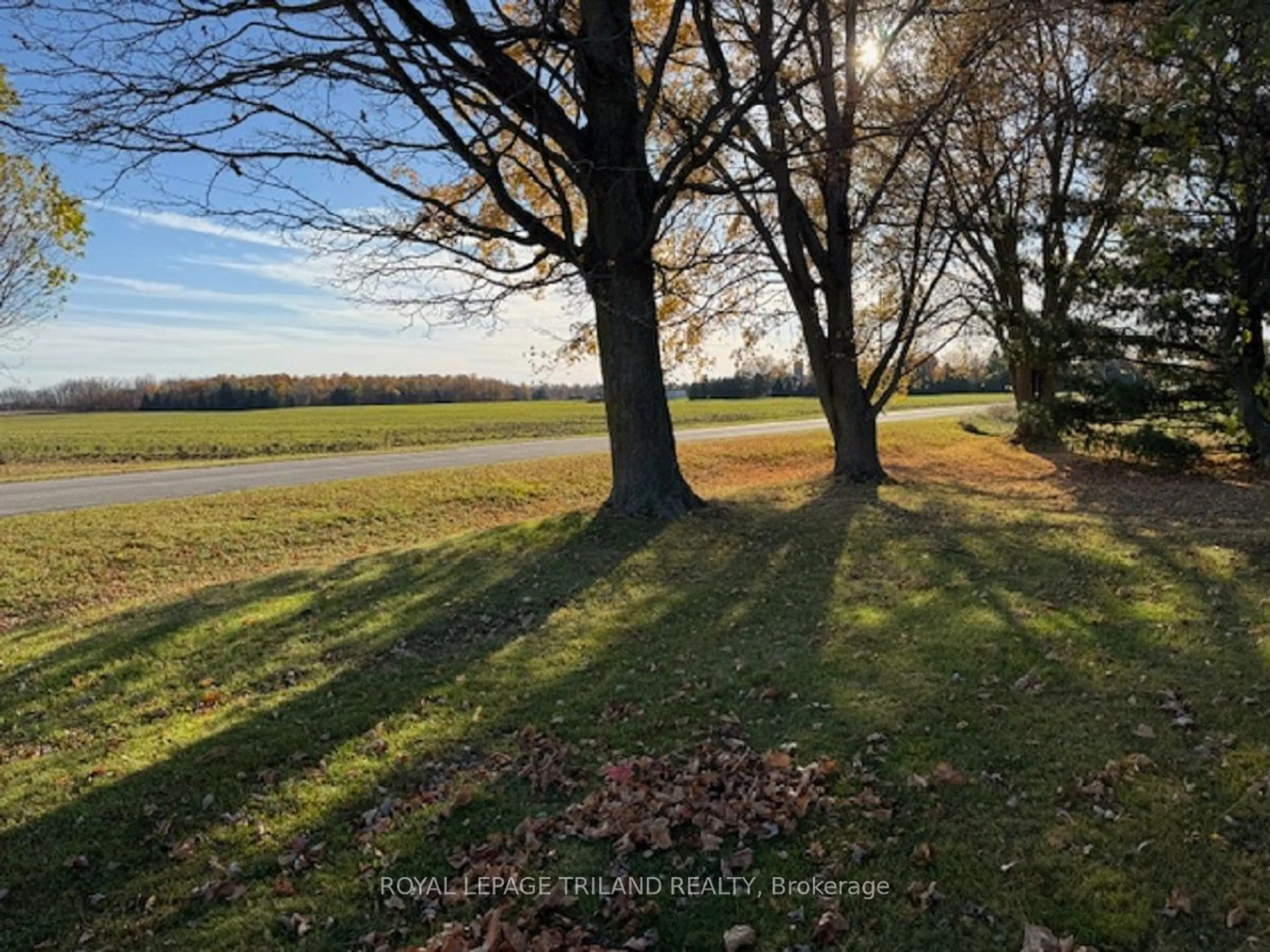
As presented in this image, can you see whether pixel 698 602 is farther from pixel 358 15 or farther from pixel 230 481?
pixel 230 481

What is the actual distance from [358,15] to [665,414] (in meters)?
5.50

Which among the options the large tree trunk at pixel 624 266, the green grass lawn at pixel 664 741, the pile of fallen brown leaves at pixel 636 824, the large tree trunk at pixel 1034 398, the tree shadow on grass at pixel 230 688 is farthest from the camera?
the large tree trunk at pixel 1034 398

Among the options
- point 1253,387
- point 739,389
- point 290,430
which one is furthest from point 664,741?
point 739,389

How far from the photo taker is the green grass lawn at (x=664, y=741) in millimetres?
3092

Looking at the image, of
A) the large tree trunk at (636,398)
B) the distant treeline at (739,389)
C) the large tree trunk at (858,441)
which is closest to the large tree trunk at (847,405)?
the large tree trunk at (858,441)

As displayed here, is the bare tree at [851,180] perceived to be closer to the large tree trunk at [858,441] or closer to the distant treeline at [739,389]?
the large tree trunk at [858,441]

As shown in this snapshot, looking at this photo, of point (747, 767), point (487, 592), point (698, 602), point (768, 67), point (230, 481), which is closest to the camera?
point (747, 767)

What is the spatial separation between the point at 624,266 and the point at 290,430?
3348 cm

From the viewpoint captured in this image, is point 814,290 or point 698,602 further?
point 814,290

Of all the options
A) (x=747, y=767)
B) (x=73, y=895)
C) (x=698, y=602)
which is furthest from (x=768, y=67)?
(x=73, y=895)

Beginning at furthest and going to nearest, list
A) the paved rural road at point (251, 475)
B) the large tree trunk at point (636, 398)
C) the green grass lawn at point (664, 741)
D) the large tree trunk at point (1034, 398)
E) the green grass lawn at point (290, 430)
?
the green grass lawn at point (290, 430)
the large tree trunk at point (1034, 398)
the paved rural road at point (251, 475)
the large tree trunk at point (636, 398)
the green grass lawn at point (664, 741)

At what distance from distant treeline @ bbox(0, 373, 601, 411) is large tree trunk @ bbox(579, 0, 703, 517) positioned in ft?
186

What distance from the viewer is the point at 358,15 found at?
7.82 meters

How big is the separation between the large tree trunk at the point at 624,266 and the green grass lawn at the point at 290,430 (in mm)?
16432
